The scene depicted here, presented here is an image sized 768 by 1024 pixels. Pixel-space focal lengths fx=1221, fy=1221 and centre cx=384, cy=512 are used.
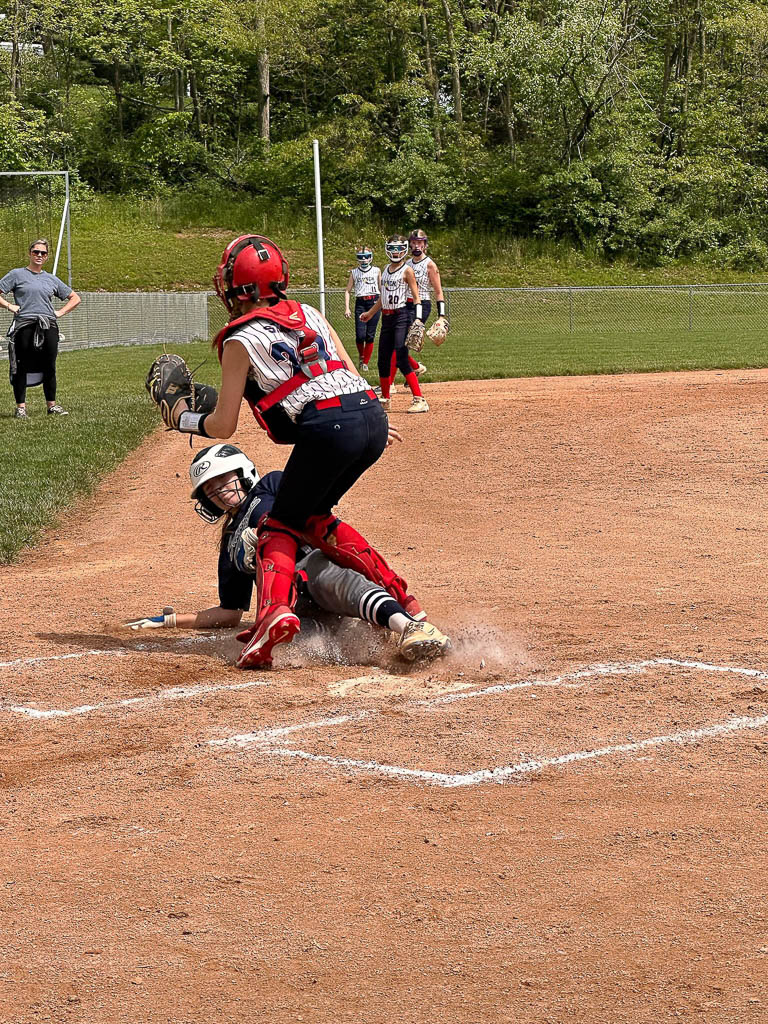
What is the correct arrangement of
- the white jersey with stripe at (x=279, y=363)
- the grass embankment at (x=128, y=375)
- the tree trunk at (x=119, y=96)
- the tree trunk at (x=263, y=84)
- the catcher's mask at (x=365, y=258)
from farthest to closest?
the tree trunk at (x=119, y=96) < the tree trunk at (x=263, y=84) < the catcher's mask at (x=365, y=258) < the grass embankment at (x=128, y=375) < the white jersey with stripe at (x=279, y=363)

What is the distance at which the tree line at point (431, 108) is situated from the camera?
161ft

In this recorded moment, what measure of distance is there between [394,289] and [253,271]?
9.68 meters

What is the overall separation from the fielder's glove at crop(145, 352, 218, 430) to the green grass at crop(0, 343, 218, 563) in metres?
3.15

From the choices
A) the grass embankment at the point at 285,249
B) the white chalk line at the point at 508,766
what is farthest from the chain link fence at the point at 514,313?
the white chalk line at the point at 508,766

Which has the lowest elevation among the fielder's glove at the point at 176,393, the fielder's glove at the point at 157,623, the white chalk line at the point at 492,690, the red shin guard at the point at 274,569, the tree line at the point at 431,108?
the fielder's glove at the point at 157,623

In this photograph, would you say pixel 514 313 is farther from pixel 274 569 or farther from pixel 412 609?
pixel 274 569

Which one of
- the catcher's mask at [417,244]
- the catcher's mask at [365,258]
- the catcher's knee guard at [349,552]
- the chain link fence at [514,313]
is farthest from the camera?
the chain link fence at [514,313]

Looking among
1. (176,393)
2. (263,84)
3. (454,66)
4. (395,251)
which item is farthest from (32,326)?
(454,66)

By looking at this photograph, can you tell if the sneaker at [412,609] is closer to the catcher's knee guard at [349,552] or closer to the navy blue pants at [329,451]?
the catcher's knee guard at [349,552]

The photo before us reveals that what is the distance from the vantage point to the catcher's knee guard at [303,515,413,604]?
578 centimetres

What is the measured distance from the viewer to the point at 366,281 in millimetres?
20953

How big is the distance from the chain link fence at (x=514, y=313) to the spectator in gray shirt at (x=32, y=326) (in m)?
16.0

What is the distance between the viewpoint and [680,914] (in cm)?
312

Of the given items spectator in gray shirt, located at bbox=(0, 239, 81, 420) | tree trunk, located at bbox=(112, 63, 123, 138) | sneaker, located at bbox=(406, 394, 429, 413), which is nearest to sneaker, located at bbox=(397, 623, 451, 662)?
sneaker, located at bbox=(406, 394, 429, 413)
